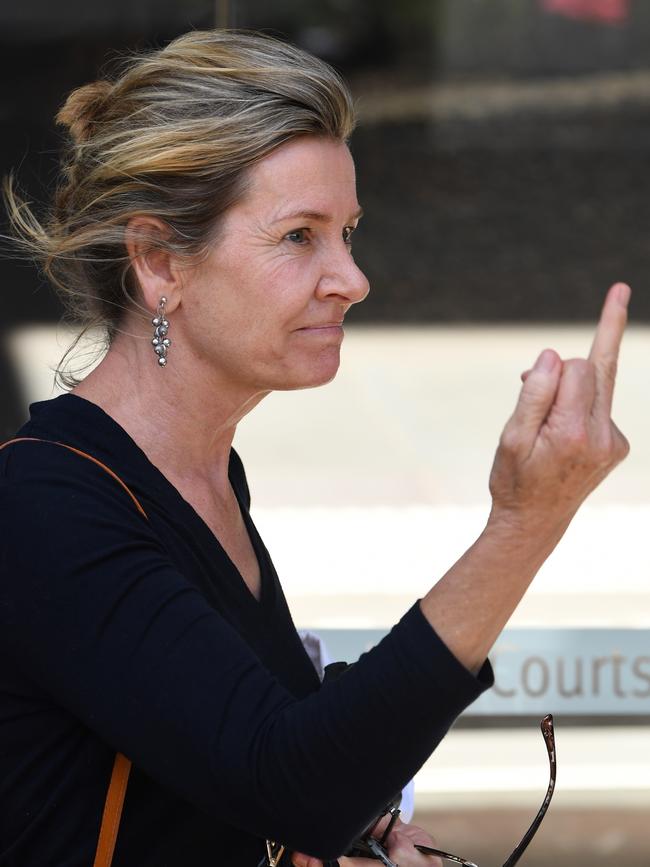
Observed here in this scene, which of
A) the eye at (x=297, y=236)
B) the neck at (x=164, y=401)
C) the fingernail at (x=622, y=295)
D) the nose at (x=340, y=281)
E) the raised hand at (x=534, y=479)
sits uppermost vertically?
the eye at (x=297, y=236)

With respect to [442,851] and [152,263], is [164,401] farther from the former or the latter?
[442,851]

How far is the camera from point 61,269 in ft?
5.24

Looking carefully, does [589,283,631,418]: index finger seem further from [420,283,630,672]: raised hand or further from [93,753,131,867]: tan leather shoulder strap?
[93,753,131,867]: tan leather shoulder strap

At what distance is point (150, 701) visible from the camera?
43.3 inches

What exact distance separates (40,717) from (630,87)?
586 centimetres

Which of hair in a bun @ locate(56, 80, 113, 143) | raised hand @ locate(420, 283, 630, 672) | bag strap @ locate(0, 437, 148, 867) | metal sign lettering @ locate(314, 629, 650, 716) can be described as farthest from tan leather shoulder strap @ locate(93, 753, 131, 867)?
metal sign lettering @ locate(314, 629, 650, 716)

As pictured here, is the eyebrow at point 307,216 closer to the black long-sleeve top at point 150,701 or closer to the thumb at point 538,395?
the black long-sleeve top at point 150,701

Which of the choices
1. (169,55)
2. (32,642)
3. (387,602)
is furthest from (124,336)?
(387,602)

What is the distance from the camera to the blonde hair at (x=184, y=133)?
136cm

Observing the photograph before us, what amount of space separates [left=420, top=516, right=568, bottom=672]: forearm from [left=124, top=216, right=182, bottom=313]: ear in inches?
20.5

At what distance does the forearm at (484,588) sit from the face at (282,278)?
40cm

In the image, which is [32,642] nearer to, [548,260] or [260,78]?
[260,78]

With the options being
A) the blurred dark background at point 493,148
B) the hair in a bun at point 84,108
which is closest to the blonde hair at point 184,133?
the hair in a bun at point 84,108

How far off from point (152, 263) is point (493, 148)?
5415 mm
